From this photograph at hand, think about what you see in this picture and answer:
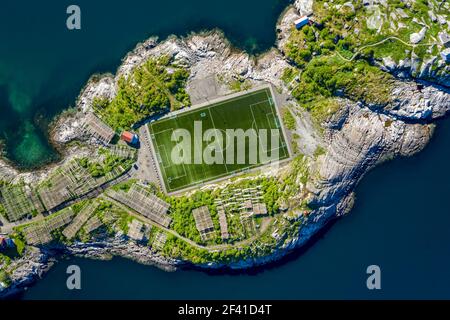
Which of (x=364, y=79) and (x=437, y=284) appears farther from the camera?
(x=437, y=284)

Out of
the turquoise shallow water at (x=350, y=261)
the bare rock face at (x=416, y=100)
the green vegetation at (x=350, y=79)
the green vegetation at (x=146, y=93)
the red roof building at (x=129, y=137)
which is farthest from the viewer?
the turquoise shallow water at (x=350, y=261)

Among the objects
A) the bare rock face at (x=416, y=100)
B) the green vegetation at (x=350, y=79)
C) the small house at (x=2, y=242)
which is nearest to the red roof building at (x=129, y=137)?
the small house at (x=2, y=242)

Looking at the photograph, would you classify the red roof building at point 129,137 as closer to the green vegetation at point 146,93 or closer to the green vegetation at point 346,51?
the green vegetation at point 146,93

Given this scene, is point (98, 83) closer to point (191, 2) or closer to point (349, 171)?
point (191, 2)

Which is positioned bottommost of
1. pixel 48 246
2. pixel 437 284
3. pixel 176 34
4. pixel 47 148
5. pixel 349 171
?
pixel 437 284

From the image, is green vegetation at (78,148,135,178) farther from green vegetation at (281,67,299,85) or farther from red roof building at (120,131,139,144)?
green vegetation at (281,67,299,85)

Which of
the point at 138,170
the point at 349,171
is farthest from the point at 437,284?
the point at 138,170
